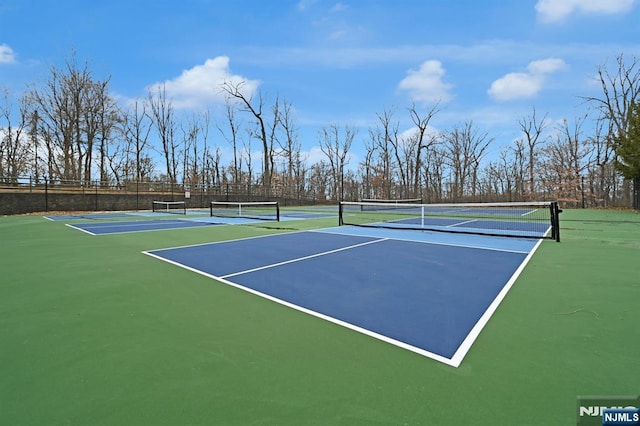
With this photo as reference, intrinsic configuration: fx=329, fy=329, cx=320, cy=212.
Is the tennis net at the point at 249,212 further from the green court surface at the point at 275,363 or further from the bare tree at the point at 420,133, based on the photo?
the bare tree at the point at 420,133

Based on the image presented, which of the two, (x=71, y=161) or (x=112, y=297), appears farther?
(x=71, y=161)

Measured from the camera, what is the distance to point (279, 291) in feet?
12.7

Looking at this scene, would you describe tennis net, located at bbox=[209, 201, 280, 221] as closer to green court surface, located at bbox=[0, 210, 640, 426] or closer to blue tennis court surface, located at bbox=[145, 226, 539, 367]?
blue tennis court surface, located at bbox=[145, 226, 539, 367]

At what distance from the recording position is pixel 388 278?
4.36 meters

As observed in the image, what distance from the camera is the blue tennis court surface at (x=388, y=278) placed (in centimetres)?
279

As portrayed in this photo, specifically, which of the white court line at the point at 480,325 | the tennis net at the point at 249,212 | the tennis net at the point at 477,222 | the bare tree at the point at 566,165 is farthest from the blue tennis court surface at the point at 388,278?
the bare tree at the point at 566,165

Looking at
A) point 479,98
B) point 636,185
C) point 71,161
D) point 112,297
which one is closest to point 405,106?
point 479,98

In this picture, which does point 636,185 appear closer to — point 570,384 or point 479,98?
point 479,98

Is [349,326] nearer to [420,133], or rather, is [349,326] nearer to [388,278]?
[388,278]

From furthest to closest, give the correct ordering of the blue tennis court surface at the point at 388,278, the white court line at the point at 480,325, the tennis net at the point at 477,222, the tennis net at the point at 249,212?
1. the tennis net at the point at 249,212
2. the tennis net at the point at 477,222
3. the blue tennis court surface at the point at 388,278
4. the white court line at the point at 480,325

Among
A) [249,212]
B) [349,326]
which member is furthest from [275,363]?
[249,212]

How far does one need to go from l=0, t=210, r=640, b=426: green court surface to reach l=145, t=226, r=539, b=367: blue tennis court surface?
185mm

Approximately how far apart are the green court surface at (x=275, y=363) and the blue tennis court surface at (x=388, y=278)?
19 centimetres

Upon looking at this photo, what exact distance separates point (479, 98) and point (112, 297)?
2874cm
